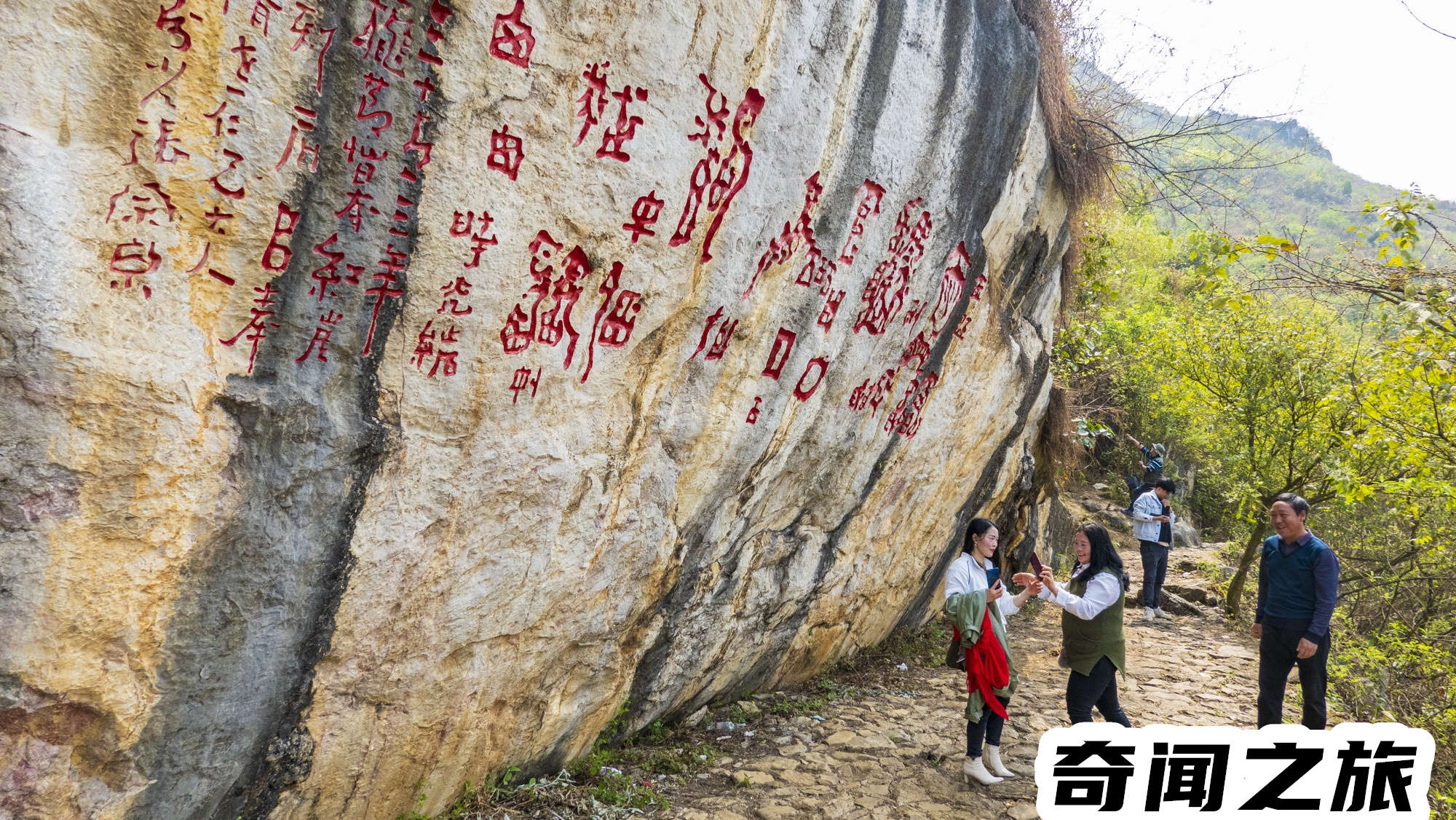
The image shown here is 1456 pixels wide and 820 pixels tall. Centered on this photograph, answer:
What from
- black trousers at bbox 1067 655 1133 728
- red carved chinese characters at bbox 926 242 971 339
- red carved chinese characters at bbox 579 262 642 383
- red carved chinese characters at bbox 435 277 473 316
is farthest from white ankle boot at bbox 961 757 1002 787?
red carved chinese characters at bbox 435 277 473 316

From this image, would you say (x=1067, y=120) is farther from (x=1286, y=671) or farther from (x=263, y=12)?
(x=263, y=12)

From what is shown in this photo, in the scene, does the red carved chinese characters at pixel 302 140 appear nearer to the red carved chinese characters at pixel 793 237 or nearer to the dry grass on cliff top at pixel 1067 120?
the red carved chinese characters at pixel 793 237

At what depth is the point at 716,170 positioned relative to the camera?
12.5ft

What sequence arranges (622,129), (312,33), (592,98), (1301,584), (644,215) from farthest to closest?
(1301,584) → (644,215) → (622,129) → (592,98) → (312,33)

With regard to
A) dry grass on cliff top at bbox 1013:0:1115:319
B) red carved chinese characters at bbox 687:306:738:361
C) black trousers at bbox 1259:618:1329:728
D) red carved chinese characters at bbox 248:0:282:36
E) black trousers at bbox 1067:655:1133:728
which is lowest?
black trousers at bbox 1067:655:1133:728

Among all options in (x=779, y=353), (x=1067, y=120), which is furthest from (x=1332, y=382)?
(x=779, y=353)

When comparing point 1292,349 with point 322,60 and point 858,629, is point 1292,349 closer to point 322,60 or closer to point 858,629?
point 858,629

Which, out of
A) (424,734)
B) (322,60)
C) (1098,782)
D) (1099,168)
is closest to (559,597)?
(424,734)

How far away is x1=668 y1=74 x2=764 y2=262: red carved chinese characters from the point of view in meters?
3.71

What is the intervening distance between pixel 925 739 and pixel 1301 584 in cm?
224

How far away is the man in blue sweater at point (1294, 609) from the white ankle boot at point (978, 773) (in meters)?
1.70

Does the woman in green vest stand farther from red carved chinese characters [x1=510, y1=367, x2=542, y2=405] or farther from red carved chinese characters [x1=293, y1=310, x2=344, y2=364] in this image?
red carved chinese characters [x1=293, y1=310, x2=344, y2=364]

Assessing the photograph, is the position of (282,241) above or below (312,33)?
below

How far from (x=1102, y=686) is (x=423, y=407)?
3426 millimetres
